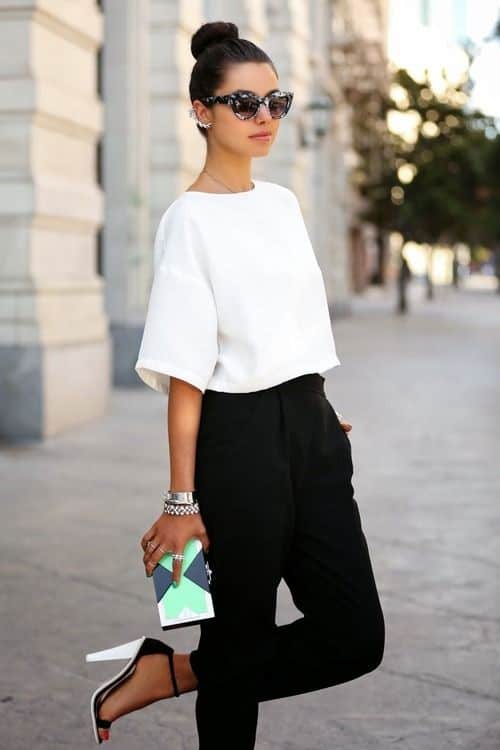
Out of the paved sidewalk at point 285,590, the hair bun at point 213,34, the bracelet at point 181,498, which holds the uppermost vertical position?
the hair bun at point 213,34

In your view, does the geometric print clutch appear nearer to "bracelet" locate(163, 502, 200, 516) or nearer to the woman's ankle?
"bracelet" locate(163, 502, 200, 516)

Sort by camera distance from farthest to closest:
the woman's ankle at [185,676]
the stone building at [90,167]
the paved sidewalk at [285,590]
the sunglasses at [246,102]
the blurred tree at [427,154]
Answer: the blurred tree at [427,154] < the stone building at [90,167] < the paved sidewalk at [285,590] < the woman's ankle at [185,676] < the sunglasses at [246,102]

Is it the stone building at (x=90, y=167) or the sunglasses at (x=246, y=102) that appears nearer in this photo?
the sunglasses at (x=246, y=102)

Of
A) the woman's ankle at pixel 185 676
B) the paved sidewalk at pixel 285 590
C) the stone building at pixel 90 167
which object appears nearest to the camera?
the woman's ankle at pixel 185 676

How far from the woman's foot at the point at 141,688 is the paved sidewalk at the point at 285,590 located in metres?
0.57

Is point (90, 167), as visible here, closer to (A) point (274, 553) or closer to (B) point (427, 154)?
(A) point (274, 553)

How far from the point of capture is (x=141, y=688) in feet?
9.81

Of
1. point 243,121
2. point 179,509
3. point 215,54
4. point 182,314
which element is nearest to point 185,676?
point 179,509

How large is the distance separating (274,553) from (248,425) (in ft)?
0.87

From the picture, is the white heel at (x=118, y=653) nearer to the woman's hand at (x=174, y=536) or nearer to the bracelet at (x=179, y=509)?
the woman's hand at (x=174, y=536)

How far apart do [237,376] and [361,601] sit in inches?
20.9

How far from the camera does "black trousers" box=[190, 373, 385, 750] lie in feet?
8.93

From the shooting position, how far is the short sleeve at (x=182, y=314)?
2688 mm

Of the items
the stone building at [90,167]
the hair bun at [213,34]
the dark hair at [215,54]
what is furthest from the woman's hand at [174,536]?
the stone building at [90,167]
